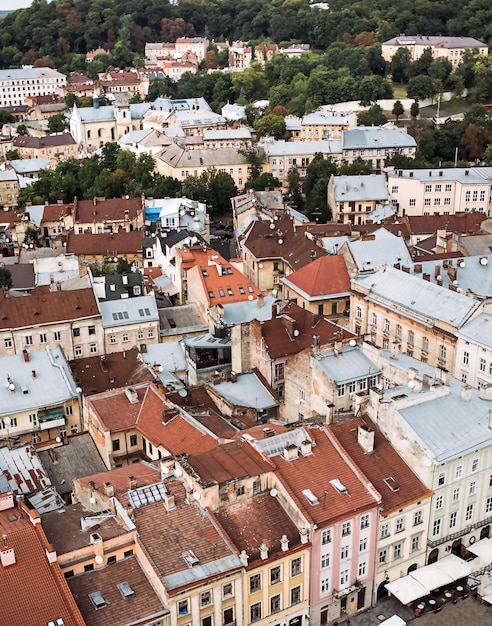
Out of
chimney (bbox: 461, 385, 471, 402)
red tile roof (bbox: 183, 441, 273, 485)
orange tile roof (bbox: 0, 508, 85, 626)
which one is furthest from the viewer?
chimney (bbox: 461, 385, 471, 402)

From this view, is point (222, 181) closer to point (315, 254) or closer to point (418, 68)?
point (315, 254)

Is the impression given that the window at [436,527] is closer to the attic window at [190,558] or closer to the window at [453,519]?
the window at [453,519]

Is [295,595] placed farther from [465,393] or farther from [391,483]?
[465,393]

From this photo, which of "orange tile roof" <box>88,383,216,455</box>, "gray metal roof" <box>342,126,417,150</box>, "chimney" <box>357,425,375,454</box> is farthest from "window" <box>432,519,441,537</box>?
"gray metal roof" <box>342,126,417,150</box>

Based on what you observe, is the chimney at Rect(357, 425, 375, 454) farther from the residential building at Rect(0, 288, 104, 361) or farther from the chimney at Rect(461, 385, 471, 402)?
the residential building at Rect(0, 288, 104, 361)

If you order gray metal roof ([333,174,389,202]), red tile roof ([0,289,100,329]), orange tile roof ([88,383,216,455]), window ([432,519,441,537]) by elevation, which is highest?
gray metal roof ([333,174,389,202])

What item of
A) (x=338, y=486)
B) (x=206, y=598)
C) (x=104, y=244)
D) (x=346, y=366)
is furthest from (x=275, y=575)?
(x=104, y=244)
